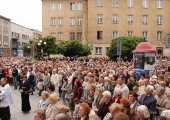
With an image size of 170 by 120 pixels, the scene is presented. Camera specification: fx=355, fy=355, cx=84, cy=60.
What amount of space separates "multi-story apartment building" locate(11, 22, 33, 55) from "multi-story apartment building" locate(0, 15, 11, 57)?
306 cm

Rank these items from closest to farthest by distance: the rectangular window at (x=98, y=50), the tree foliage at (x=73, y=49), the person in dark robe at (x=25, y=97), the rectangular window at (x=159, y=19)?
the person in dark robe at (x=25, y=97), the tree foliage at (x=73, y=49), the rectangular window at (x=159, y=19), the rectangular window at (x=98, y=50)

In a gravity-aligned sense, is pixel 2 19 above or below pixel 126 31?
above

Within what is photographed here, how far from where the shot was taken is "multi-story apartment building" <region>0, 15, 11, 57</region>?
4370 inches

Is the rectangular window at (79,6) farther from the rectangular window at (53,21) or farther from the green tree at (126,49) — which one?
the green tree at (126,49)

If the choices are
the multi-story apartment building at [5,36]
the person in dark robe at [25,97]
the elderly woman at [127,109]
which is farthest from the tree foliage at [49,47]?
the multi-story apartment building at [5,36]

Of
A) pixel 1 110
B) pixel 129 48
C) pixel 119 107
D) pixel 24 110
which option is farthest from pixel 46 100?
pixel 129 48

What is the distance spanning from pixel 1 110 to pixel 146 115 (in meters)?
7.44

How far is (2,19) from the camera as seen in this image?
4402 inches

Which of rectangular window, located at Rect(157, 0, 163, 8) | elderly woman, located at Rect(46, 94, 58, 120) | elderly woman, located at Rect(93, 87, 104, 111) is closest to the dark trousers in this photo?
elderly woman, located at Rect(93, 87, 104, 111)

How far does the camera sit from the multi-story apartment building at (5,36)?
111000 mm

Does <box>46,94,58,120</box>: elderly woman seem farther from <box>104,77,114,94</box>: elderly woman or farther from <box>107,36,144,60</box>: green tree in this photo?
<box>107,36,144,60</box>: green tree

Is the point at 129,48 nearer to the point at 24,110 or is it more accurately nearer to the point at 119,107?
the point at 24,110

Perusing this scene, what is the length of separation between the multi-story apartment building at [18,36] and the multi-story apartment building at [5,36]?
3.06 meters

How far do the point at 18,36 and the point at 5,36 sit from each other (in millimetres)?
16204
